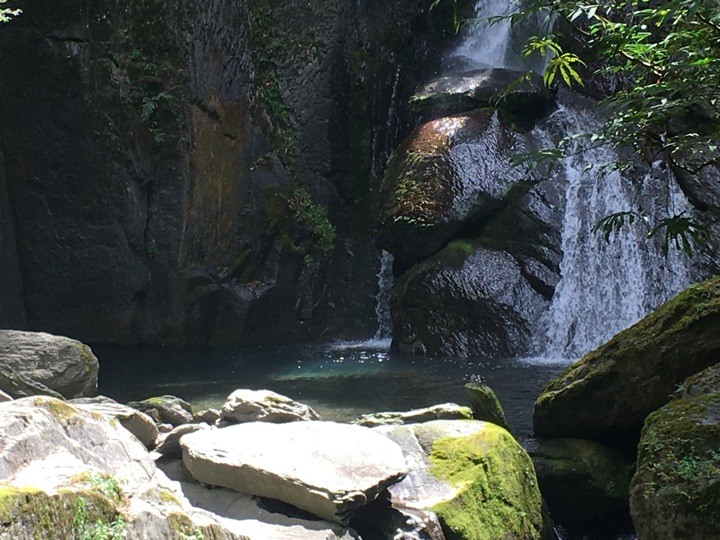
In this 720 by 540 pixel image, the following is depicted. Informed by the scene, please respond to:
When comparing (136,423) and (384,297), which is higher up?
(384,297)

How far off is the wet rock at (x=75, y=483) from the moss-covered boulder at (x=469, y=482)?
1346 mm

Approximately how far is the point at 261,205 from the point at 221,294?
1.65 meters

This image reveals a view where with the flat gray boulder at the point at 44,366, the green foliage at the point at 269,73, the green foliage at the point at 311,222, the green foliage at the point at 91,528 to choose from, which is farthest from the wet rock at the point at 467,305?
the green foliage at the point at 91,528

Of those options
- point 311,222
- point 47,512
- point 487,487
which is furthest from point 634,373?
point 311,222

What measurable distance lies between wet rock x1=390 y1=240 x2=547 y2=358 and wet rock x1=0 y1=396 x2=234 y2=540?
7217 mm

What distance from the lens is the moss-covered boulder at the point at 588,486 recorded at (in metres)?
4.98

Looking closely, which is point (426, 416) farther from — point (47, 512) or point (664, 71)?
point (47, 512)

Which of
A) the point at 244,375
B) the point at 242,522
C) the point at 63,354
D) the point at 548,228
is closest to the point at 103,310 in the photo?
the point at 244,375

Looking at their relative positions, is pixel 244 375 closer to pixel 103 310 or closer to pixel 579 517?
pixel 103 310

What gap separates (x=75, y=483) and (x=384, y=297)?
34.9 ft

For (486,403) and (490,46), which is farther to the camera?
(490,46)

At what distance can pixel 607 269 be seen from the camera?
10922mm

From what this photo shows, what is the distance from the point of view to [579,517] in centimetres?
506

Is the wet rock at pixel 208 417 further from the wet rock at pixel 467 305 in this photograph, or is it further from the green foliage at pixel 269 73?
the green foliage at pixel 269 73
